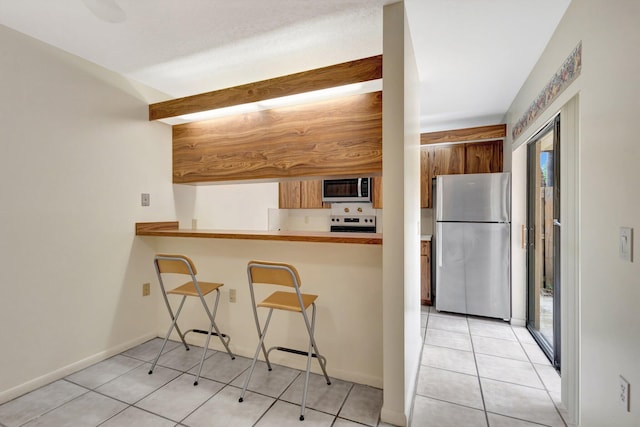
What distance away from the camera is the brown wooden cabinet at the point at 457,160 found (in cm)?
387

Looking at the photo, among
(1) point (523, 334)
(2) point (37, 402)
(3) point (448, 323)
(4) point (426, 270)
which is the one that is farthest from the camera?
(4) point (426, 270)

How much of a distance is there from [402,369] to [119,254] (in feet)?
8.21

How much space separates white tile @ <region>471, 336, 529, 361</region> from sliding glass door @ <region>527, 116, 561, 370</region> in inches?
8.3

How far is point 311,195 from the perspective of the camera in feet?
16.1

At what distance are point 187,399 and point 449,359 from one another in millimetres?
2066

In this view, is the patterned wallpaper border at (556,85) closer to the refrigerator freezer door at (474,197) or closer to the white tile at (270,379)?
the refrigerator freezer door at (474,197)

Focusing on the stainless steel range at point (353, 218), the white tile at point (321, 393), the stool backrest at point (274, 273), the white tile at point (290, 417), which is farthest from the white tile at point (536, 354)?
the stainless steel range at point (353, 218)

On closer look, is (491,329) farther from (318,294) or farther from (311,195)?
(311,195)

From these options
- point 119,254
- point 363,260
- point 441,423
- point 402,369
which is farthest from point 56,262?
point 441,423

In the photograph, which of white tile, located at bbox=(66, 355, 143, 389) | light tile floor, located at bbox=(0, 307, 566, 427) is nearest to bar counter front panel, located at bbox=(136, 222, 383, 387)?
light tile floor, located at bbox=(0, 307, 566, 427)

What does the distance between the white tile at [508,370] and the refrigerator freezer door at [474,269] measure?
1.05 meters

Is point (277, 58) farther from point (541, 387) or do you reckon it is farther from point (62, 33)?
point (541, 387)

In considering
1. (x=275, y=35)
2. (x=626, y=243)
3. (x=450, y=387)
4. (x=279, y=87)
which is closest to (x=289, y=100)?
(x=279, y=87)

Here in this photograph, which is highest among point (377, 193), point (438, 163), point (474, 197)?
point (438, 163)
